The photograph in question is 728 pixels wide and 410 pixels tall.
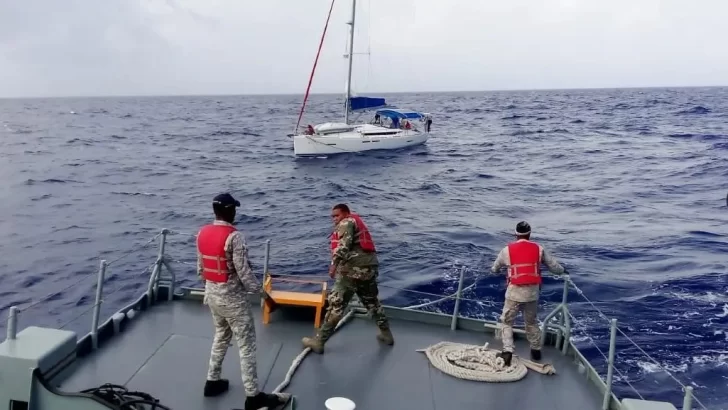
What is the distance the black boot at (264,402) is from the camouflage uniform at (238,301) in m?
0.05

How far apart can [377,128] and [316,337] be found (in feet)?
130

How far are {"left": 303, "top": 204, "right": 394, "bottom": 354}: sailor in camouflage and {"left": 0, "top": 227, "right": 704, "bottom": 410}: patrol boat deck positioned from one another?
1.60 ft

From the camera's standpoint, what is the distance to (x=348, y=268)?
6.92 m

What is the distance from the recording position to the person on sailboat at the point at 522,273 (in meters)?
6.95

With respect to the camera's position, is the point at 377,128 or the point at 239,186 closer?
the point at 239,186

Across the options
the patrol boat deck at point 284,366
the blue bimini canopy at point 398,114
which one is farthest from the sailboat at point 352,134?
the patrol boat deck at point 284,366

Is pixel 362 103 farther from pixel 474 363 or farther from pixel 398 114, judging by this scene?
pixel 474 363

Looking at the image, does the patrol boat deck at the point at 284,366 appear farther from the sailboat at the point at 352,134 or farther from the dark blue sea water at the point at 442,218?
the sailboat at the point at 352,134

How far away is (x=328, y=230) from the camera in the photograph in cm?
2222

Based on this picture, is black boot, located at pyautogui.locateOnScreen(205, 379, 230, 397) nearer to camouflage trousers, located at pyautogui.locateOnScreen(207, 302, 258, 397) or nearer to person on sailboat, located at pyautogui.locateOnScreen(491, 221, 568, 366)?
camouflage trousers, located at pyautogui.locateOnScreen(207, 302, 258, 397)

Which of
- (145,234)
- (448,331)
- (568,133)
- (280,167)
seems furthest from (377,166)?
(448,331)

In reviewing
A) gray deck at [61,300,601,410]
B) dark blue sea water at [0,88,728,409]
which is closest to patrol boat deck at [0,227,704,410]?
gray deck at [61,300,601,410]

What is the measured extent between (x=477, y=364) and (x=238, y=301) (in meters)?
3.01

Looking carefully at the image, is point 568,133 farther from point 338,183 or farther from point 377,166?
point 338,183
